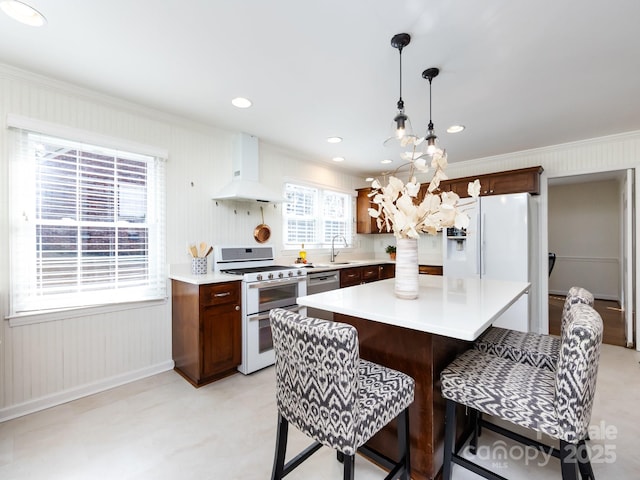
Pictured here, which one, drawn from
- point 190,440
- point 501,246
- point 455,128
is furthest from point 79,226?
point 501,246

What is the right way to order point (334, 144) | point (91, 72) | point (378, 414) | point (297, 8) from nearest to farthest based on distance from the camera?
point (378, 414) < point (297, 8) < point (91, 72) < point (334, 144)

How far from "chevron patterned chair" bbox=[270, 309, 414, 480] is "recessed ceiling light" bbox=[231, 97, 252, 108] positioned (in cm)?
211

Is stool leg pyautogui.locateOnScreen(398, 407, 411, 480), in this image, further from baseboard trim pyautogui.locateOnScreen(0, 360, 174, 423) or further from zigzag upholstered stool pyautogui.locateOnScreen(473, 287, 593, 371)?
baseboard trim pyautogui.locateOnScreen(0, 360, 174, 423)

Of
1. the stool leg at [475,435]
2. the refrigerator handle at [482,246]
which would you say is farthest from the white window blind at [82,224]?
the refrigerator handle at [482,246]

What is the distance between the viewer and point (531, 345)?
173 cm

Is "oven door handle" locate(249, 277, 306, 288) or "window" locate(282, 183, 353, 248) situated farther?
"window" locate(282, 183, 353, 248)

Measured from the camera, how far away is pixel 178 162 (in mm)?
3066

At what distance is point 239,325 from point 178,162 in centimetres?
178

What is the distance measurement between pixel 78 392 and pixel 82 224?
1382 millimetres

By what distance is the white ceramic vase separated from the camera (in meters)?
1.65

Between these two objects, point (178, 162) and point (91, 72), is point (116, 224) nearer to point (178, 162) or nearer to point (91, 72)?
point (178, 162)

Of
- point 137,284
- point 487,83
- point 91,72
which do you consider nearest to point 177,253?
point 137,284

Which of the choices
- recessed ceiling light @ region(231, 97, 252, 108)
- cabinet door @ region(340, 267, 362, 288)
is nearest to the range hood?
recessed ceiling light @ region(231, 97, 252, 108)

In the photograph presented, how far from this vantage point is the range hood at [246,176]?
3.26 metres
